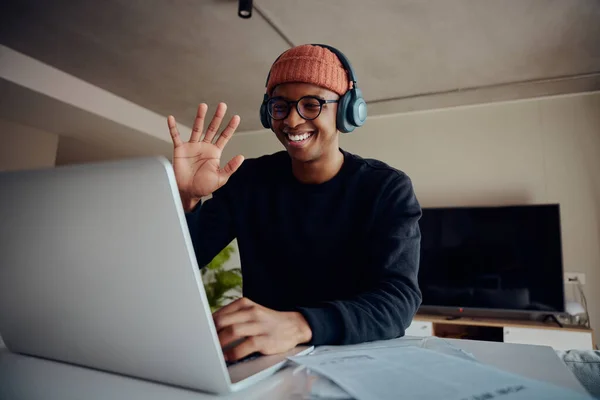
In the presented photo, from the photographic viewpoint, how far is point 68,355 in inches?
18.8

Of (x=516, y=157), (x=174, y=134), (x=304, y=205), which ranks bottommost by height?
(x=304, y=205)

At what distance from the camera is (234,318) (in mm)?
510

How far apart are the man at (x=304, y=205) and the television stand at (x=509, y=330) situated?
6.53 feet

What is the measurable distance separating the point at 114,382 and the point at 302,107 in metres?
0.80

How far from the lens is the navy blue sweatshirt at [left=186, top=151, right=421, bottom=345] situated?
84cm

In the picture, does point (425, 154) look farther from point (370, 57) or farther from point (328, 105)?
point (328, 105)

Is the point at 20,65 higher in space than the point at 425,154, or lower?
higher

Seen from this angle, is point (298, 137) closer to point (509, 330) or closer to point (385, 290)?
point (385, 290)

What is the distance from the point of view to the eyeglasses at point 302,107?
41.5 inches

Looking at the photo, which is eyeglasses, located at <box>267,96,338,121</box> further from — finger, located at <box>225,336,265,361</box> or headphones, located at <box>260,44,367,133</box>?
finger, located at <box>225,336,265,361</box>

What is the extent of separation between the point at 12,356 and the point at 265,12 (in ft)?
7.29

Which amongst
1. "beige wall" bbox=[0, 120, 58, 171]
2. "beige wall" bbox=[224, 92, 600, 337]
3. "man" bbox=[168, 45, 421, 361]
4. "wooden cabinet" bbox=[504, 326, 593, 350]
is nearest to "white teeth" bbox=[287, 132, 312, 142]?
"man" bbox=[168, 45, 421, 361]

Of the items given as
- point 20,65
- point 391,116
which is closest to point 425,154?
point 391,116

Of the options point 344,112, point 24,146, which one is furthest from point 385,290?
point 24,146
